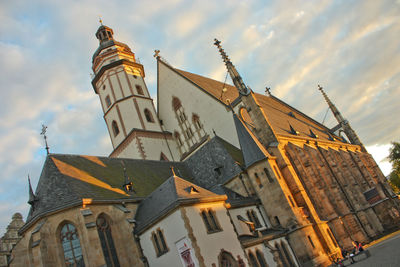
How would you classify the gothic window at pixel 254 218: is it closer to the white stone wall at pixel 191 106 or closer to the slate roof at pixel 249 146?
the slate roof at pixel 249 146

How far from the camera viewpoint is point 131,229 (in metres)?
20.6

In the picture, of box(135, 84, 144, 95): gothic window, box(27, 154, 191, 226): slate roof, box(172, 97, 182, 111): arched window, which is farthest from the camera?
box(135, 84, 144, 95): gothic window

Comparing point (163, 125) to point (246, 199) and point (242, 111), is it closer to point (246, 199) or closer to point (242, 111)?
point (242, 111)

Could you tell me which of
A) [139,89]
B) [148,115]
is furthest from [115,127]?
[139,89]

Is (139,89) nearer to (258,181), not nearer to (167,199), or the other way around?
(258,181)

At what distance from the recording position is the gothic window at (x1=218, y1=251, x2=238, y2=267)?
18659mm

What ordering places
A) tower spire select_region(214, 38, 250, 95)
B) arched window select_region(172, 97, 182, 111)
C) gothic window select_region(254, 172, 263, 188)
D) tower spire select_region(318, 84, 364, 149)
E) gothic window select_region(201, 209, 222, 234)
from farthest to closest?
tower spire select_region(318, 84, 364, 149)
arched window select_region(172, 97, 182, 111)
tower spire select_region(214, 38, 250, 95)
gothic window select_region(254, 172, 263, 188)
gothic window select_region(201, 209, 222, 234)

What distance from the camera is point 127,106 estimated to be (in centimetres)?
3641

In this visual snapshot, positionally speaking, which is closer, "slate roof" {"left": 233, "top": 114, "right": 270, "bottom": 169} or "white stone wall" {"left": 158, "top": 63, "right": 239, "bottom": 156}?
"slate roof" {"left": 233, "top": 114, "right": 270, "bottom": 169}

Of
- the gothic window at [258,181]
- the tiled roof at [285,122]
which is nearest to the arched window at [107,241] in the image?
the gothic window at [258,181]

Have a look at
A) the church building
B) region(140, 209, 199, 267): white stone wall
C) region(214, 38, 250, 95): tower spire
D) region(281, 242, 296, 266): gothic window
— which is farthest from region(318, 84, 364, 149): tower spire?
region(140, 209, 199, 267): white stone wall

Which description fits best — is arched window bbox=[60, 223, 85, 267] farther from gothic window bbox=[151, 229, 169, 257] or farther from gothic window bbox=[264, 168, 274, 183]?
gothic window bbox=[264, 168, 274, 183]

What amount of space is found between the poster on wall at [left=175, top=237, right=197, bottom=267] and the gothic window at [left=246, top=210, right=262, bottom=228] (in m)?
6.99

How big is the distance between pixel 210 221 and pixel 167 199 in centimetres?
288
